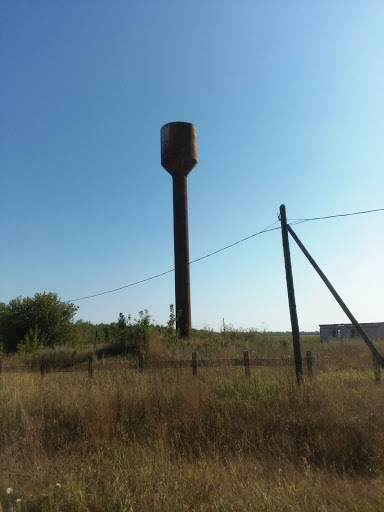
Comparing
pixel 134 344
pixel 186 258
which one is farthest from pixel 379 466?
pixel 186 258

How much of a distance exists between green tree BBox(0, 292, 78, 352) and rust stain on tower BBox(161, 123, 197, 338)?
12750mm

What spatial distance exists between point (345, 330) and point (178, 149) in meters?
26.9

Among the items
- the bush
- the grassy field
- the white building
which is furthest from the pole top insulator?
the white building

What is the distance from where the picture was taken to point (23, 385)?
30.2 ft

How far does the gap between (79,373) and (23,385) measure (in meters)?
3.02

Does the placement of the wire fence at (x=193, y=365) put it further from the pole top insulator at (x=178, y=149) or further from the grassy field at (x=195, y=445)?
the pole top insulator at (x=178, y=149)

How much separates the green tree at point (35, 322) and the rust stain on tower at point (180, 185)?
41.8 feet

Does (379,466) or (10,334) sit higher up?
(10,334)

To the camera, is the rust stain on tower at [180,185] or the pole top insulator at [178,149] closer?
the rust stain on tower at [180,185]

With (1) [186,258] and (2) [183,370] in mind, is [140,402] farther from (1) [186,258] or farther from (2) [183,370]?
(1) [186,258]

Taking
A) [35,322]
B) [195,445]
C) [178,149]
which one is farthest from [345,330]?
[195,445]

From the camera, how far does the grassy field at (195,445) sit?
3557 millimetres

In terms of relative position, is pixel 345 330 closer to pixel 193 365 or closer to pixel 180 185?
pixel 180 185

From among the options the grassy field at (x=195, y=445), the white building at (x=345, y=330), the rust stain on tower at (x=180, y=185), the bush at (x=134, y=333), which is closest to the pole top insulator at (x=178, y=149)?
the rust stain on tower at (x=180, y=185)
